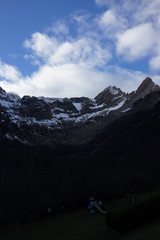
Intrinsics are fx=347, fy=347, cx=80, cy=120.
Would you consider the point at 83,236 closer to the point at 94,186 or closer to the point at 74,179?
the point at 94,186

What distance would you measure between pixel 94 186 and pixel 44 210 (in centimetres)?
668

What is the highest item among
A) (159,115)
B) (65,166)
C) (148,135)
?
(159,115)

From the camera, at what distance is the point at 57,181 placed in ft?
129

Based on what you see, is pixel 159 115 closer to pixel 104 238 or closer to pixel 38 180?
pixel 38 180

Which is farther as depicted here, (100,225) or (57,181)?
(57,181)

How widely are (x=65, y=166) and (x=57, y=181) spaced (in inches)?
474

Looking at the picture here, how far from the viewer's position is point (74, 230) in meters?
22.4

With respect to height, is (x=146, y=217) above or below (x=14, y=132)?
below

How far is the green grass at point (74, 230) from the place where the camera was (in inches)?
676

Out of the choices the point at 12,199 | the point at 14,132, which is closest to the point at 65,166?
the point at 12,199

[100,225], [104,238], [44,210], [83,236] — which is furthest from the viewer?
[44,210]

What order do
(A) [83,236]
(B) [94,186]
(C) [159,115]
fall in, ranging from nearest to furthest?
(A) [83,236] < (B) [94,186] < (C) [159,115]

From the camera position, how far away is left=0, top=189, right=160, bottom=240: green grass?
56.3ft

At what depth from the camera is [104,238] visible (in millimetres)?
17938
